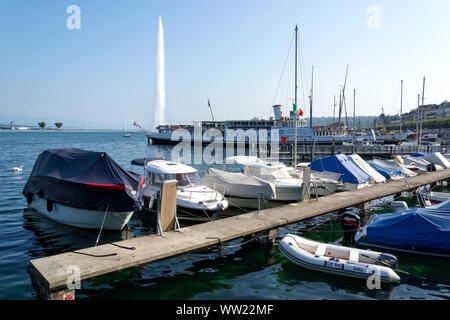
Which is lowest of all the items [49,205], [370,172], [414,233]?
[414,233]

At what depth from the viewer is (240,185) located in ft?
61.7

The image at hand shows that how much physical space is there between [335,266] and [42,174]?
1402 cm

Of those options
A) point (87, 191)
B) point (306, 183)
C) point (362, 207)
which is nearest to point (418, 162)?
point (362, 207)

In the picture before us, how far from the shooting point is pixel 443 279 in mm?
10438

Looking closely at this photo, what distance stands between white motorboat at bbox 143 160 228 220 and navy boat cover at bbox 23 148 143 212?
2.30m

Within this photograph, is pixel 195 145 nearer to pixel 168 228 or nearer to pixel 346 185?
pixel 346 185

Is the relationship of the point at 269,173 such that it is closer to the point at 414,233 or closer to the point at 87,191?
the point at 414,233

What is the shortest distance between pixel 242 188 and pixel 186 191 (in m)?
3.89

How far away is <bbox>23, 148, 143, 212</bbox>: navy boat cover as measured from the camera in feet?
→ 41.6

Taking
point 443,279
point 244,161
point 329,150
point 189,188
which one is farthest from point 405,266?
point 329,150

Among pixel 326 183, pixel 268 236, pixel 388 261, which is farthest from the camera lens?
pixel 326 183

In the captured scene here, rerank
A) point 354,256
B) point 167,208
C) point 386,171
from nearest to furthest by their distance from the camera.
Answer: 1. point 354,256
2. point 167,208
3. point 386,171

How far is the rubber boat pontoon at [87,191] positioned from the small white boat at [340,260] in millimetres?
6598

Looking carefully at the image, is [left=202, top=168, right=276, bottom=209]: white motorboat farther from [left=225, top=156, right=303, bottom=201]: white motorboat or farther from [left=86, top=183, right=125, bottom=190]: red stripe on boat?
[left=86, top=183, right=125, bottom=190]: red stripe on boat
